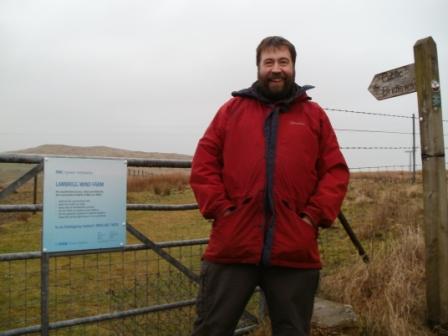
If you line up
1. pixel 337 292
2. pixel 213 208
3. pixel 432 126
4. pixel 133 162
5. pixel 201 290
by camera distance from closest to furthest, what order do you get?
pixel 213 208
pixel 201 290
pixel 133 162
pixel 432 126
pixel 337 292

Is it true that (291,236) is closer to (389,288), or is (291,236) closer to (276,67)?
(276,67)

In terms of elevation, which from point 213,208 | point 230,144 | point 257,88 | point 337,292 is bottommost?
point 337,292

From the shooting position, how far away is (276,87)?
8.68ft

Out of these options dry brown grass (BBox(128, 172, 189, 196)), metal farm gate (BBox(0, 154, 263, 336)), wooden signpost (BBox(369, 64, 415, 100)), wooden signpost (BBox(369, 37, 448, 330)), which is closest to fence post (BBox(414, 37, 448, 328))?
wooden signpost (BBox(369, 37, 448, 330))

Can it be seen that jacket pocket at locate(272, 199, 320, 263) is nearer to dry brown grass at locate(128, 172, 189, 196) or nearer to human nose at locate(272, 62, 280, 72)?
human nose at locate(272, 62, 280, 72)

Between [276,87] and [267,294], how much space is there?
46.3 inches

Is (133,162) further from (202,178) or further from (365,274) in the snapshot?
(365,274)

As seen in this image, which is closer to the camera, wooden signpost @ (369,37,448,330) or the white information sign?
the white information sign

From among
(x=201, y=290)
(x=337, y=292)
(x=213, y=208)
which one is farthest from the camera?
A: (x=337, y=292)

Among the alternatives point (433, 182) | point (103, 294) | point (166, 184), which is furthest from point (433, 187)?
point (166, 184)

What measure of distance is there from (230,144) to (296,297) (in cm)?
91

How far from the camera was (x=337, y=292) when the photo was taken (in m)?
4.59

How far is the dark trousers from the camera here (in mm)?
2467

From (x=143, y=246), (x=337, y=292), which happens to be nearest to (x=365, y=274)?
(x=337, y=292)
